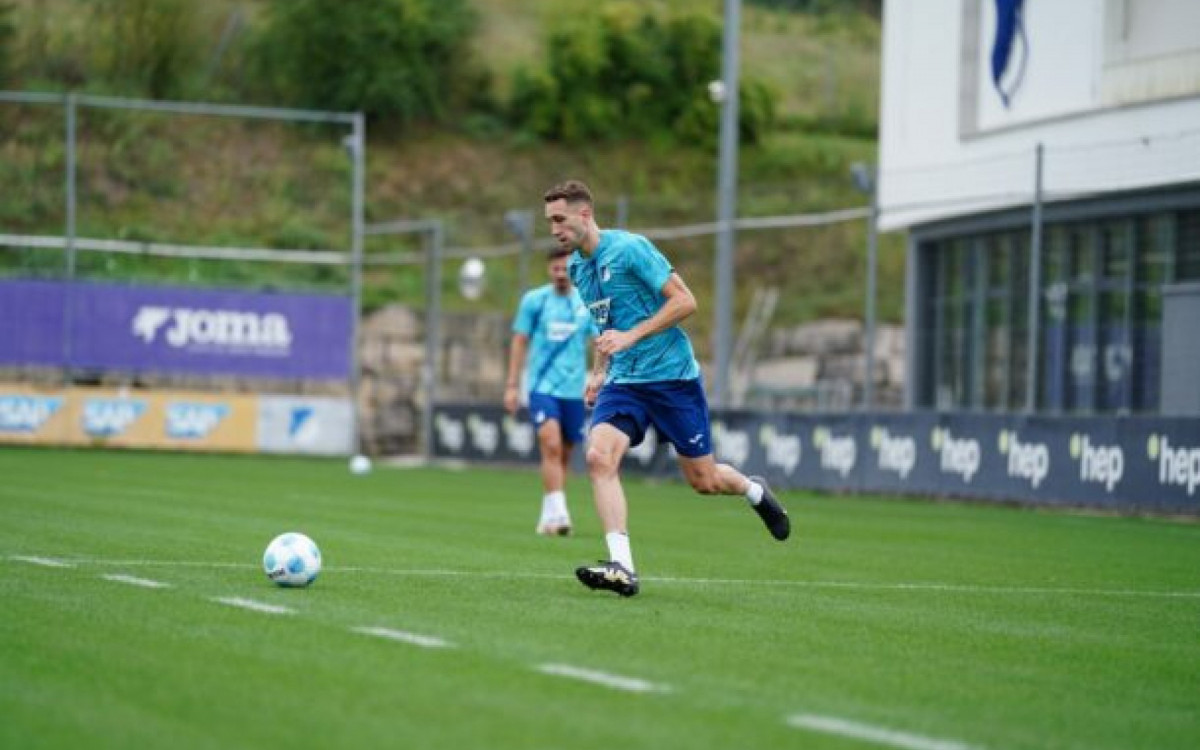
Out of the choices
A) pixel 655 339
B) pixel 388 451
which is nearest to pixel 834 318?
pixel 388 451

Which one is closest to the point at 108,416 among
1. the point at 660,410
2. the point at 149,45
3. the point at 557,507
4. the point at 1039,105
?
the point at 1039,105

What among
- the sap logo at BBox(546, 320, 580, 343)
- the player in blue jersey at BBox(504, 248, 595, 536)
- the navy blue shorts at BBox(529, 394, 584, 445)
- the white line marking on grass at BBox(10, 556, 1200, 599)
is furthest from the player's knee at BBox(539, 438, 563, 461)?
the white line marking on grass at BBox(10, 556, 1200, 599)

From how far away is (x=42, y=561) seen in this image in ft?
40.2

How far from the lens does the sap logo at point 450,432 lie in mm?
35781

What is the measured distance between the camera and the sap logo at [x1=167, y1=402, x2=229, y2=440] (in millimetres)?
36562

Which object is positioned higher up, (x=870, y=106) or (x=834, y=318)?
(x=870, y=106)

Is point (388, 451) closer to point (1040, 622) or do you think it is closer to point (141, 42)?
point (141, 42)

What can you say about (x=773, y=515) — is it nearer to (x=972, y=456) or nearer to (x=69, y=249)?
(x=972, y=456)

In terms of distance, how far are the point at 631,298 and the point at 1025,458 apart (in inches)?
489

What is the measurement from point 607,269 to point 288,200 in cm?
2925

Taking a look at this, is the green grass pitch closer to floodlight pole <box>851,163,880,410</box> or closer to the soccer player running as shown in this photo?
the soccer player running

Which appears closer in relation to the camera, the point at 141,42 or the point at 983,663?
the point at 983,663

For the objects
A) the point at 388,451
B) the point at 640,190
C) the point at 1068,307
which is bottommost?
the point at 388,451

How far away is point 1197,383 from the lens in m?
21.6
